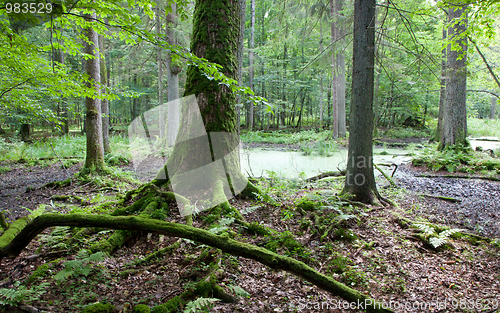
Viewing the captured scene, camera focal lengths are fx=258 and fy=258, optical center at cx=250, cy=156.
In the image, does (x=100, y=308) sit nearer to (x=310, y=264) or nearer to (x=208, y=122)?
(x=310, y=264)

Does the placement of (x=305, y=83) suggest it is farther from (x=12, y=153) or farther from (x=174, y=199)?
(x=174, y=199)

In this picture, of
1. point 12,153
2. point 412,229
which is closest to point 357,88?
point 412,229

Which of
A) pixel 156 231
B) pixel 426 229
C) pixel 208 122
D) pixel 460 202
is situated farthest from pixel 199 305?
pixel 460 202

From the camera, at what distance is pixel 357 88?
410 centimetres

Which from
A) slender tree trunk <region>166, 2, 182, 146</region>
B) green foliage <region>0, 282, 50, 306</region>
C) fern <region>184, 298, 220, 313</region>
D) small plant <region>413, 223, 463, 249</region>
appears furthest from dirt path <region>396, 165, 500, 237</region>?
slender tree trunk <region>166, 2, 182, 146</region>

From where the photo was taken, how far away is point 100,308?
1661mm

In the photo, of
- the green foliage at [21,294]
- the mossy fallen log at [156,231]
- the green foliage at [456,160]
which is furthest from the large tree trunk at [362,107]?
the green foliage at [456,160]

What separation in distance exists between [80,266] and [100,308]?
515 mm

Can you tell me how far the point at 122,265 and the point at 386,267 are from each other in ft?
8.43

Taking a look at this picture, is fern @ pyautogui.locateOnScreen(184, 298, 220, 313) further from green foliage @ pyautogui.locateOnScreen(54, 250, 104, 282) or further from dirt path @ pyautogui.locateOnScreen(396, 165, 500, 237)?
dirt path @ pyautogui.locateOnScreen(396, 165, 500, 237)

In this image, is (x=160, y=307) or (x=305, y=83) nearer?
(x=160, y=307)

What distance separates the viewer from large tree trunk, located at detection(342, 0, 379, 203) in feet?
13.2

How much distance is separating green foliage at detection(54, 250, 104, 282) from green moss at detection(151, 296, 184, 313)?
26.8 inches

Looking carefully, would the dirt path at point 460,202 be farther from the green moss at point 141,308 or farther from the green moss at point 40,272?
the green moss at point 40,272
